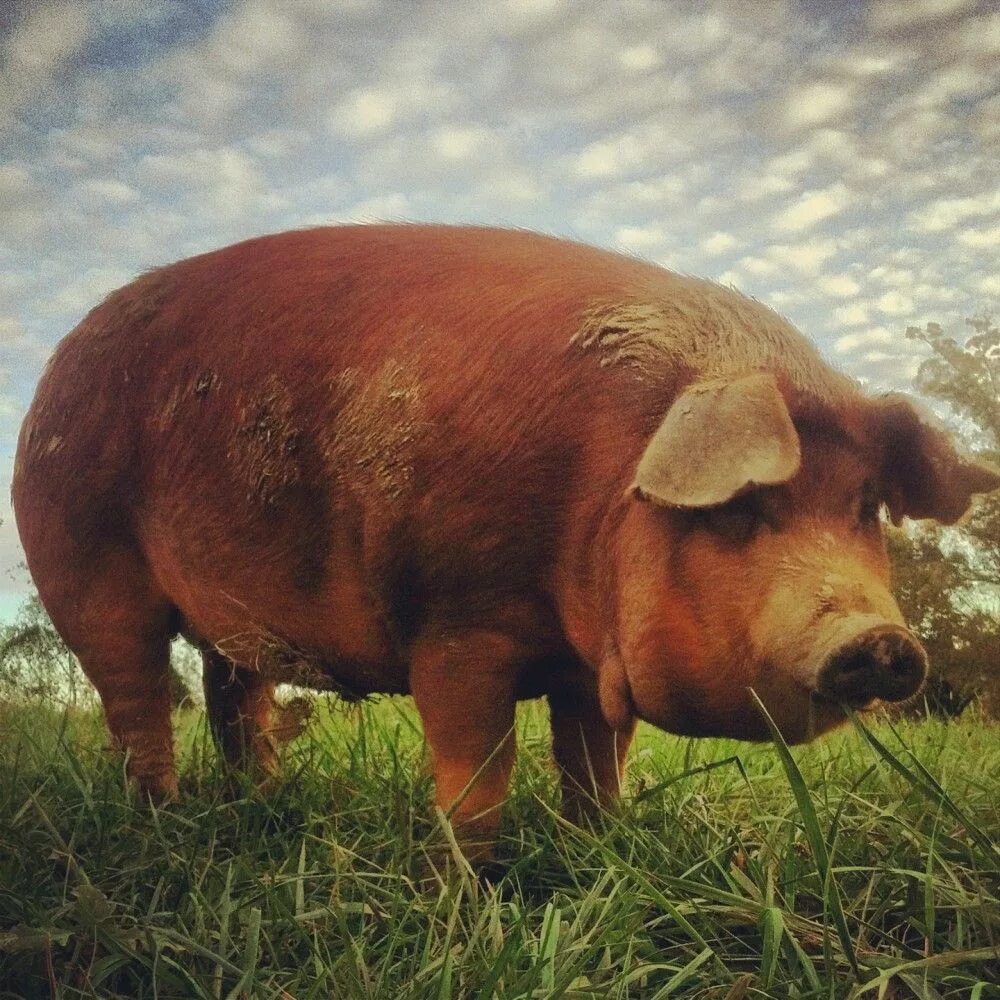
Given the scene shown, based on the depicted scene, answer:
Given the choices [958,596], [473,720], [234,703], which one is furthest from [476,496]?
[958,596]

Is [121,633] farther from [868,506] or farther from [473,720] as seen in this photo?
[868,506]

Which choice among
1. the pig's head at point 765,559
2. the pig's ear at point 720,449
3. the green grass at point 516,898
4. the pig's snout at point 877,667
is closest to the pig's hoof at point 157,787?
the green grass at point 516,898

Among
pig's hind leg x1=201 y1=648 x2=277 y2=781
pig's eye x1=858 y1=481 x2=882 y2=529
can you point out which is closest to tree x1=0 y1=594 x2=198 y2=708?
pig's hind leg x1=201 y1=648 x2=277 y2=781

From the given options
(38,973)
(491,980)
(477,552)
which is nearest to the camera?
(491,980)

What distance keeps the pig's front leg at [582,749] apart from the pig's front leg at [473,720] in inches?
10.6

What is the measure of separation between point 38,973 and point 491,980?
30.2 inches

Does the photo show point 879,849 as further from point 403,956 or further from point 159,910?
point 159,910

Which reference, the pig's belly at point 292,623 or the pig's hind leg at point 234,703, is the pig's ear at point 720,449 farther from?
the pig's hind leg at point 234,703

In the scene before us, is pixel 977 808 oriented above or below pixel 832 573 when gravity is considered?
below

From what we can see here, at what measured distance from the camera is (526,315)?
2.34 meters

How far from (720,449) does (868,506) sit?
16.3 inches

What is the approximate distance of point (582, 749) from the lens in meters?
2.61

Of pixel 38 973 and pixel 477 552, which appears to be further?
pixel 477 552

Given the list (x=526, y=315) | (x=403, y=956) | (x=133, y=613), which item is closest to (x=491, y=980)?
(x=403, y=956)
